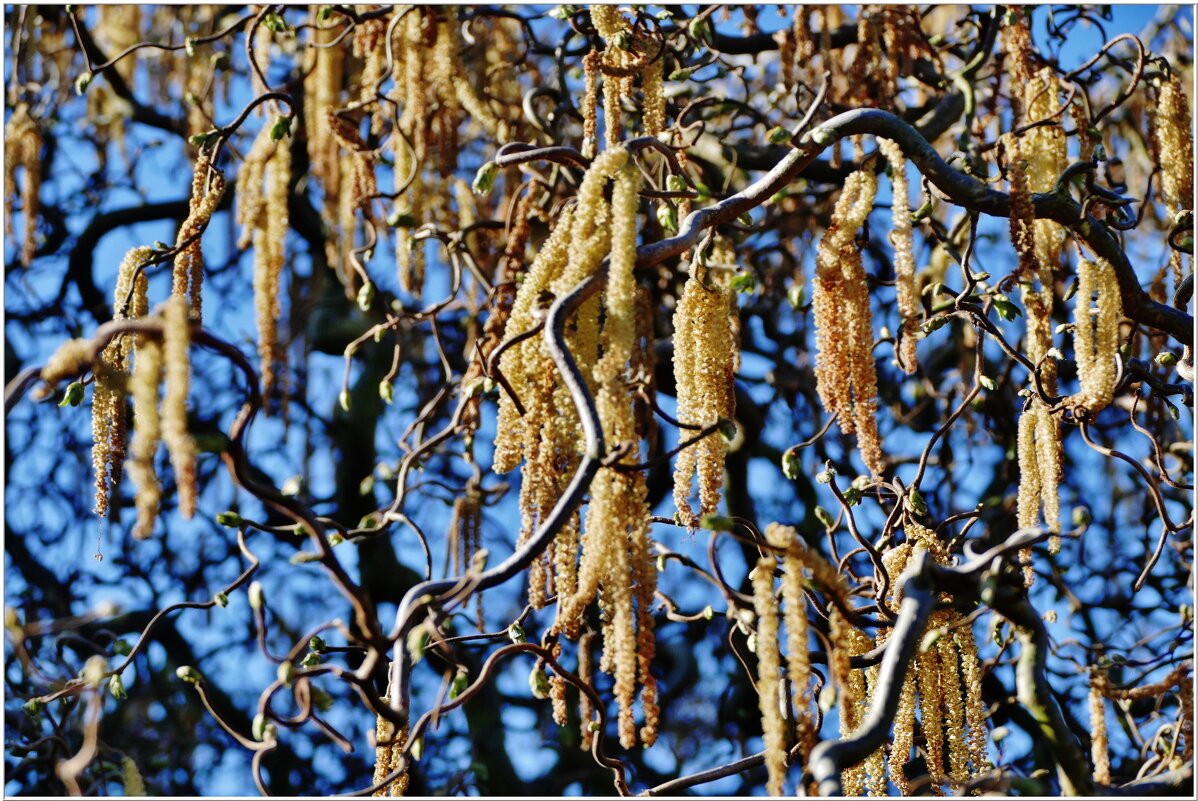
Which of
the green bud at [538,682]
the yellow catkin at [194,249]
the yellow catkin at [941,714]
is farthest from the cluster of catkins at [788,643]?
the yellow catkin at [194,249]

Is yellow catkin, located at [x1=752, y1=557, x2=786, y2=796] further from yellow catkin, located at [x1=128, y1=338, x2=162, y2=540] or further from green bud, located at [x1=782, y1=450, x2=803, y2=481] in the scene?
green bud, located at [x1=782, y1=450, x2=803, y2=481]

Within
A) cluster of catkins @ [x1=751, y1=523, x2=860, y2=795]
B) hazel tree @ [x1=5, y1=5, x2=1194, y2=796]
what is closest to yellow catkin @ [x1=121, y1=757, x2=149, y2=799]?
hazel tree @ [x1=5, y1=5, x2=1194, y2=796]

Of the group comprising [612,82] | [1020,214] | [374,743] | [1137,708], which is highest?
[612,82]

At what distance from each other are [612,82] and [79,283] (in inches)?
133

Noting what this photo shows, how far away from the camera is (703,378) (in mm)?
1859

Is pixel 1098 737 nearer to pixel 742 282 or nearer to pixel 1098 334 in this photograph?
pixel 1098 334

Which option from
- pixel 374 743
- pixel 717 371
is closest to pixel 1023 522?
pixel 717 371

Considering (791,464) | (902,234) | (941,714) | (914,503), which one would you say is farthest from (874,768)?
(902,234)

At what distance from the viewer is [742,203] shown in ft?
6.49

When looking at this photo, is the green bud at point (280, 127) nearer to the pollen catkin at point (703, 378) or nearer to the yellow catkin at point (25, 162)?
the pollen catkin at point (703, 378)

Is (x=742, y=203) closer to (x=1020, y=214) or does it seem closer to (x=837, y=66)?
(x=1020, y=214)

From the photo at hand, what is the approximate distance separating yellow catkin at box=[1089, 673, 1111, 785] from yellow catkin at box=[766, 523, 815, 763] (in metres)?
1.38

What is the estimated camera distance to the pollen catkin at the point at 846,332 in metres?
1.96

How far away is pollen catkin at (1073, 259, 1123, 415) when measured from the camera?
205cm
